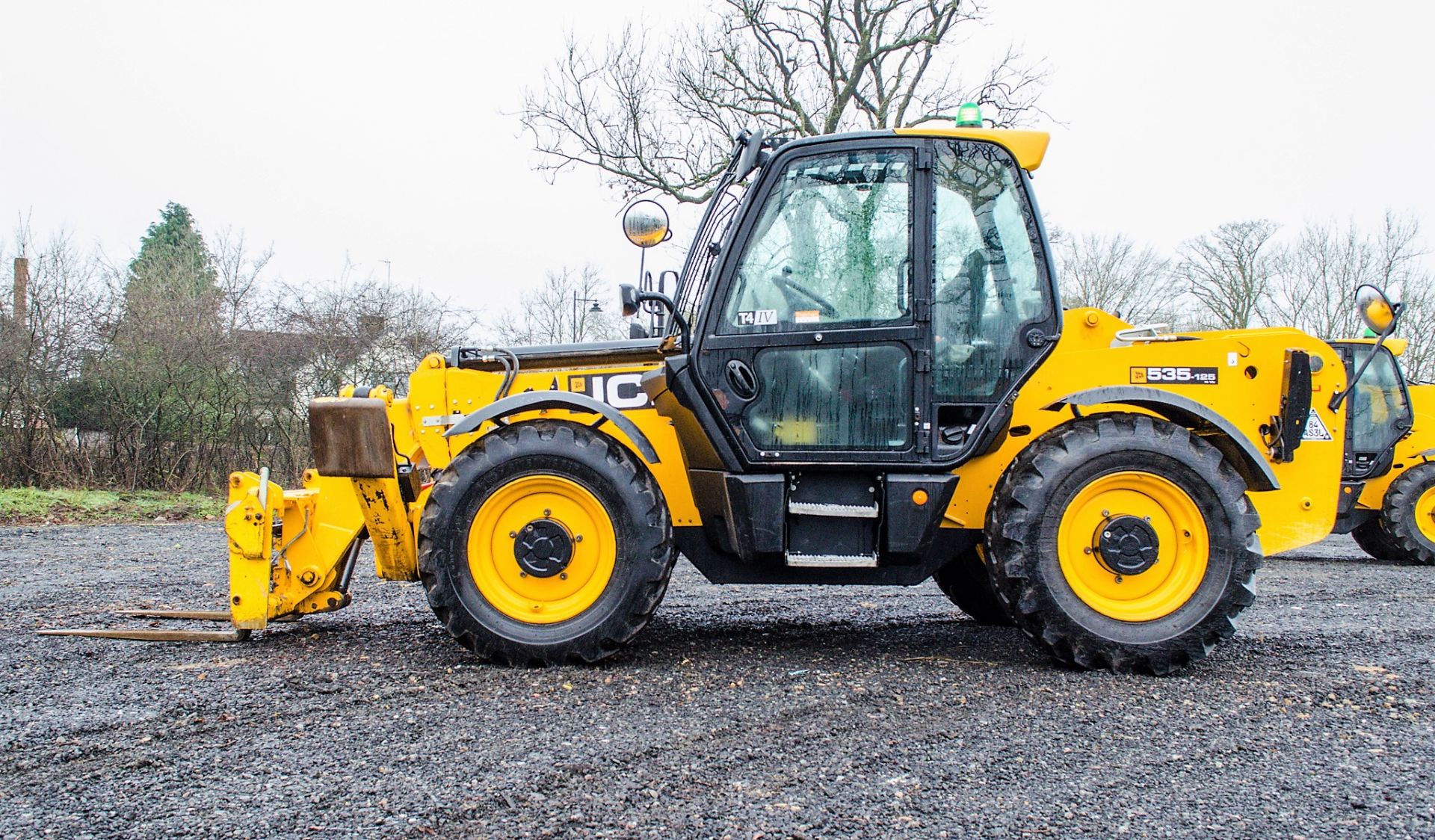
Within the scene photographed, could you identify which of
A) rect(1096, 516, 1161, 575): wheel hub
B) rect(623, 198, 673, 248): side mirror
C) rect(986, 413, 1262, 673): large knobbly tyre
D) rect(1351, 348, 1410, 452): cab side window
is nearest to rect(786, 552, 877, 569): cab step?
rect(986, 413, 1262, 673): large knobbly tyre

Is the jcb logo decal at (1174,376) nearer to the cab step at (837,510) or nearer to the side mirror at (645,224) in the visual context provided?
the cab step at (837,510)

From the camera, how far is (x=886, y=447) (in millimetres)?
4109

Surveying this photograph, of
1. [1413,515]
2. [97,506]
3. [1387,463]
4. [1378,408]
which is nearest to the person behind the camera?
[1413,515]

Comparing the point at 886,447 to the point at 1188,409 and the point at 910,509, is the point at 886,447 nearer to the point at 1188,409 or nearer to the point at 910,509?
the point at 910,509

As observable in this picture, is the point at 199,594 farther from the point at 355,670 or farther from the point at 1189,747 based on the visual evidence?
the point at 1189,747

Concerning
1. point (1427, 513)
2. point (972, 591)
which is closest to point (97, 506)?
point (972, 591)

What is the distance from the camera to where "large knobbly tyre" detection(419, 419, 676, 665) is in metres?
4.04

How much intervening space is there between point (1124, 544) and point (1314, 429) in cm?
106

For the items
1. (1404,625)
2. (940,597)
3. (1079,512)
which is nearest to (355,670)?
(1079,512)

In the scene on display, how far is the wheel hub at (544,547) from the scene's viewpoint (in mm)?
4113

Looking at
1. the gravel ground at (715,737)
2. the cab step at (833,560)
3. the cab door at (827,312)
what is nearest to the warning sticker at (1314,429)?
the gravel ground at (715,737)

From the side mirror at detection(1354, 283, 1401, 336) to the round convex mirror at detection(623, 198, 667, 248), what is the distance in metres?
3.54

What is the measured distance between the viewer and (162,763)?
9.52 ft

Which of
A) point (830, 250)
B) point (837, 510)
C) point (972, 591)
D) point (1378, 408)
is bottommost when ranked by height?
point (972, 591)
